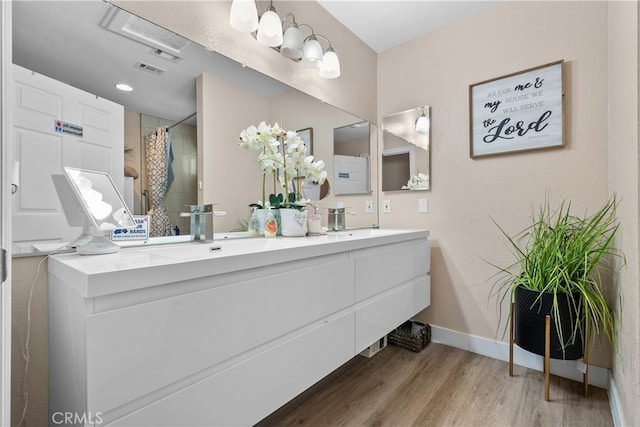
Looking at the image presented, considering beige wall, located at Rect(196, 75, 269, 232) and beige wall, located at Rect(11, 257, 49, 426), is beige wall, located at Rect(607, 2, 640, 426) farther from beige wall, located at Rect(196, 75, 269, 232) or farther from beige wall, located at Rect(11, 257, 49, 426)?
beige wall, located at Rect(11, 257, 49, 426)

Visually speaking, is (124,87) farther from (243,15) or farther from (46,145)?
(243,15)

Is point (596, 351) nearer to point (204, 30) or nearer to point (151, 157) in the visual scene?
point (151, 157)

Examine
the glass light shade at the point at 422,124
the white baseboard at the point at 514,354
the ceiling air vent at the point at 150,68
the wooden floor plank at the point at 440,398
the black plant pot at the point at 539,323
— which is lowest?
the wooden floor plank at the point at 440,398

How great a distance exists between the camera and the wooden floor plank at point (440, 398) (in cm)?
142

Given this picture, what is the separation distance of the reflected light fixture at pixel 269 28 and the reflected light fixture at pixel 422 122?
1.20m

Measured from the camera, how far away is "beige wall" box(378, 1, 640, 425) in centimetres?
126

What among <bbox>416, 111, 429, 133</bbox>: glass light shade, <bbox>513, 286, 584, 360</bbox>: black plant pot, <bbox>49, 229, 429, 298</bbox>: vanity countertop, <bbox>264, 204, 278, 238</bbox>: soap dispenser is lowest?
<bbox>513, 286, 584, 360</bbox>: black plant pot

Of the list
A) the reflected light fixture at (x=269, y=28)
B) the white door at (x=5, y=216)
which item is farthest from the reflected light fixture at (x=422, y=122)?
the white door at (x=5, y=216)

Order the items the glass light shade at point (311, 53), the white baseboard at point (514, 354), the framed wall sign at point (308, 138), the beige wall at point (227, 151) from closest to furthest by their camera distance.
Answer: the beige wall at point (227, 151) → the white baseboard at point (514, 354) → the glass light shade at point (311, 53) → the framed wall sign at point (308, 138)

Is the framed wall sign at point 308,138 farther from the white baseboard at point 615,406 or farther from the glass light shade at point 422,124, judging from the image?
the white baseboard at point 615,406

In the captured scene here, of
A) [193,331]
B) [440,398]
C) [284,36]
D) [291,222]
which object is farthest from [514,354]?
[284,36]

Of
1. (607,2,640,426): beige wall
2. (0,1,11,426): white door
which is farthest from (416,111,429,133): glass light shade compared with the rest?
(0,1,11,426): white door

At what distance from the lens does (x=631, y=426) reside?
44.3 inches

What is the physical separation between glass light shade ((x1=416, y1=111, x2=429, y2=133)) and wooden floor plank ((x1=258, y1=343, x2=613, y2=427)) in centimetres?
162
